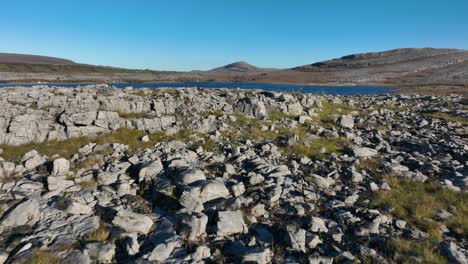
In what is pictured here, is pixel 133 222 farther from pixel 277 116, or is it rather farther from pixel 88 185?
pixel 277 116

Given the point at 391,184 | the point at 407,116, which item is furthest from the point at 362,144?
the point at 407,116

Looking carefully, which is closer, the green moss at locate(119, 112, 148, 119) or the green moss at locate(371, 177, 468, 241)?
the green moss at locate(371, 177, 468, 241)

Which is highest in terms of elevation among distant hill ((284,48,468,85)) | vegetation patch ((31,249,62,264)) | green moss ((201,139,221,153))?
distant hill ((284,48,468,85))

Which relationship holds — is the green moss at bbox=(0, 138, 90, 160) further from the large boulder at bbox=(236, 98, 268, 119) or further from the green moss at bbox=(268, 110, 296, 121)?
the green moss at bbox=(268, 110, 296, 121)

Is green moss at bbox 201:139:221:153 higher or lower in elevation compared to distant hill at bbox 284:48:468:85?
lower

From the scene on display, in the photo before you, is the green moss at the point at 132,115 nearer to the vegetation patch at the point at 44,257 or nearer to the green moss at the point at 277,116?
the green moss at the point at 277,116

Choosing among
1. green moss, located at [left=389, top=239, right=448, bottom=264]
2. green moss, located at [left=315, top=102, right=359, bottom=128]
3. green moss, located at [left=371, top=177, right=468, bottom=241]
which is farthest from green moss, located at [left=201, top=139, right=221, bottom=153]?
green moss, located at [left=315, top=102, right=359, bottom=128]

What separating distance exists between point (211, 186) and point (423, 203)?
7.41 meters

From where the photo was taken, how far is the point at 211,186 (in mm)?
10938

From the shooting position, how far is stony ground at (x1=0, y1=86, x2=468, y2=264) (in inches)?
321

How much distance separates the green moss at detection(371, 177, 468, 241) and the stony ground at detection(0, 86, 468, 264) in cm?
5

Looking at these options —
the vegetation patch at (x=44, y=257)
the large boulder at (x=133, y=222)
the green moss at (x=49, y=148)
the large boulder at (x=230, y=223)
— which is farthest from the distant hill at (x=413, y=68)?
the vegetation patch at (x=44, y=257)

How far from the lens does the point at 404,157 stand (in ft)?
51.4

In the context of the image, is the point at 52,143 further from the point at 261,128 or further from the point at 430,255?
the point at 430,255
